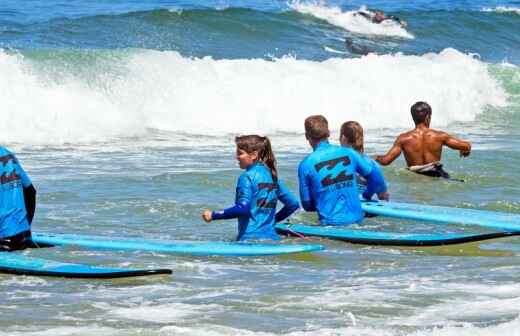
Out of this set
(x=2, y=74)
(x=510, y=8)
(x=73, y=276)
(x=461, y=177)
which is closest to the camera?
(x=73, y=276)

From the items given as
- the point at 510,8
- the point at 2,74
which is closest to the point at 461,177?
the point at 2,74

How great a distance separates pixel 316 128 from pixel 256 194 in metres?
0.89

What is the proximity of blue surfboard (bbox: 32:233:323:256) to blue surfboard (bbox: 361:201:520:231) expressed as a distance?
1.55 metres

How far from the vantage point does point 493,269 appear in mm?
8328

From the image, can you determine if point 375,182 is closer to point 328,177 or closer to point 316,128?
point 328,177

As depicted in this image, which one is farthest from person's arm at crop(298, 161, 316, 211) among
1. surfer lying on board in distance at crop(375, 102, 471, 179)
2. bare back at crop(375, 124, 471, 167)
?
bare back at crop(375, 124, 471, 167)

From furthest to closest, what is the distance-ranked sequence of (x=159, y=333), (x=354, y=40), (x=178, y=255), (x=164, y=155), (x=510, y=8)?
(x=510, y=8) < (x=354, y=40) < (x=164, y=155) < (x=178, y=255) < (x=159, y=333)

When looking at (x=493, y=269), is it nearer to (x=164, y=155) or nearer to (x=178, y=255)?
(x=178, y=255)

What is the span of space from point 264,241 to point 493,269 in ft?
5.65

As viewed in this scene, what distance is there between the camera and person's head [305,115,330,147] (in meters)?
9.30

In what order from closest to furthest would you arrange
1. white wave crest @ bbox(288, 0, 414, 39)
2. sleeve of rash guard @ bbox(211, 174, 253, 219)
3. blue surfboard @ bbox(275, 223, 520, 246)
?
1. sleeve of rash guard @ bbox(211, 174, 253, 219)
2. blue surfboard @ bbox(275, 223, 520, 246)
3. white wave crest @ bbox(288, 0, 414, 39)

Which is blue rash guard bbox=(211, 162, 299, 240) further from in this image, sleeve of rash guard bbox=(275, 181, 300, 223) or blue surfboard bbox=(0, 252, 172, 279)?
blue surfboard bbox=(0, 252, 172, 279)

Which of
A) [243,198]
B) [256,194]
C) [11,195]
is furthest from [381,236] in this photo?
[11,195]

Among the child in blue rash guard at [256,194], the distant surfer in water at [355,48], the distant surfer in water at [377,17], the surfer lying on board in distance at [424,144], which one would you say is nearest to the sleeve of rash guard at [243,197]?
the child in blue rash guard at [256,194]
